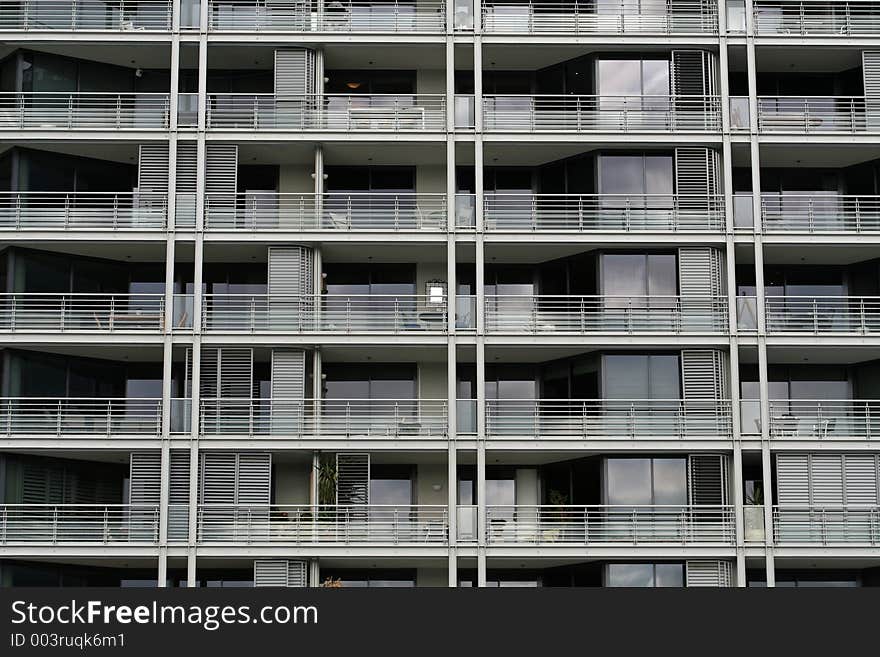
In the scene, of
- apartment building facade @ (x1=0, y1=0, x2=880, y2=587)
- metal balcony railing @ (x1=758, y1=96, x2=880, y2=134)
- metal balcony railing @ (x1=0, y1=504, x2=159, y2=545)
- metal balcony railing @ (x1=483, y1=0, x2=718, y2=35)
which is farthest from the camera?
metal balcony railing @ (x1=483, y1=0, x2=718, y2=35)

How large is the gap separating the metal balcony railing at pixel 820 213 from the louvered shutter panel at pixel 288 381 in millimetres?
14596

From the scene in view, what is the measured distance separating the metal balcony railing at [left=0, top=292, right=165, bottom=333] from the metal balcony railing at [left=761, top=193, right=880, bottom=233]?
18791mm

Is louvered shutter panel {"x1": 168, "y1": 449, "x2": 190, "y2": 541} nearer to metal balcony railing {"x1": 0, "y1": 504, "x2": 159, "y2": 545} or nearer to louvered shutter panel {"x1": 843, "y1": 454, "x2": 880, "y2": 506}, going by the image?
metal balcony railing {"x1": 0, "y1": 504, "x2": 159, "y2": 545}

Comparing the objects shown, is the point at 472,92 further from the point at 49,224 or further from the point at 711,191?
the point at 49,224


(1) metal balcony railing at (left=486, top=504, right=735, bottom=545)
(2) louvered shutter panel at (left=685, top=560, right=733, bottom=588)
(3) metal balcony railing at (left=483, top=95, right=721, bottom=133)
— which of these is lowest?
(2) louvered shutter panel at (left=685, top=560, right=733, bottom=588)

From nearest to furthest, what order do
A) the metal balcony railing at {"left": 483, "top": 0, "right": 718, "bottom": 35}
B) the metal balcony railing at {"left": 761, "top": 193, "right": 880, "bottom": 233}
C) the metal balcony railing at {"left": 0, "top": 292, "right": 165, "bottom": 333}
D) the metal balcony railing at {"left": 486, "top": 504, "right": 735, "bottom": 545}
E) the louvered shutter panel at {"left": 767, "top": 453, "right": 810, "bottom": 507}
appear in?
the metal balcony railing at {"left": 486, "top": 504, "right": 735, "bottom": 545}
the louvered shutter panel at {"left": 767, "top": 453, "right": 810, "bottom": 507}
the metal balcony railing at {"left": 0, "top": 292, "right": 165, "bottom": 333}
the metal balcony railing at {"left": 761, "top": 193, "right": 880, "bottom": 233}
the metal balcony railing at {"left": 483, "top": 0, "right": 718, "bottom": 35}

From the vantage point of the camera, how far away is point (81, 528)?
4119 cm

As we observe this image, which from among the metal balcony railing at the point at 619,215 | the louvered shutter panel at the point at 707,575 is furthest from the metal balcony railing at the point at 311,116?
the louvered shutter panel at the point at 707,575

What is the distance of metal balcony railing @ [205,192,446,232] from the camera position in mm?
43438

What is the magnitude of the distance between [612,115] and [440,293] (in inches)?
298

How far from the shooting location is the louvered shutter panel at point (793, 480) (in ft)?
139


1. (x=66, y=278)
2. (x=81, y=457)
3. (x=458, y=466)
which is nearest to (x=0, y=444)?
(x=81, y=457)

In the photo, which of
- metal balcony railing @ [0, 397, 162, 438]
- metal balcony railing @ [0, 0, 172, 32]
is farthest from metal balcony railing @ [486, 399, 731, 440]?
metal balcony railing @ [0, 0, 172, 32]

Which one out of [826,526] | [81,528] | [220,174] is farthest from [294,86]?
[826,526]
